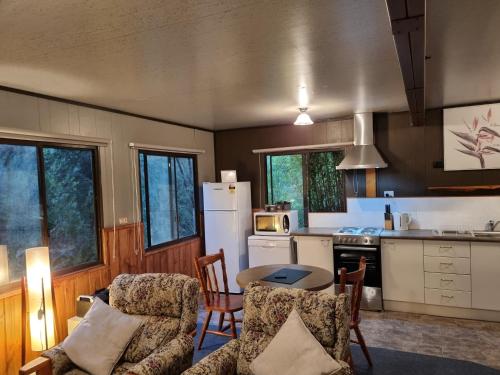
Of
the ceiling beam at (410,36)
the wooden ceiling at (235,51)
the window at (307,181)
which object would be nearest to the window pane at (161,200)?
the wooden ceiling at (235,51)

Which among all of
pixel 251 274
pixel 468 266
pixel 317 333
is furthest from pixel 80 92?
pixel 468 266

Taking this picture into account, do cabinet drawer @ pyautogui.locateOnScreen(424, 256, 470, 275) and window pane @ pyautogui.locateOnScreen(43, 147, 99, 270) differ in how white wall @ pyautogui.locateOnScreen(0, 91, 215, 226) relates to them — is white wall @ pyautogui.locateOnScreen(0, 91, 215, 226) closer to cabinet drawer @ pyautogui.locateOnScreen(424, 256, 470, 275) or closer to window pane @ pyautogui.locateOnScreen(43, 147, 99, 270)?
window pane @ pyautogui.locateOnScreen(43, 147, 99, 270)

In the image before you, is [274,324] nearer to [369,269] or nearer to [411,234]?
[369,269]

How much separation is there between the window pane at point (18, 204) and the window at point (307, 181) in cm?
333

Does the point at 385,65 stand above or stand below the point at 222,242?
above

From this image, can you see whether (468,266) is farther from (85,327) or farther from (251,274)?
(85,327)

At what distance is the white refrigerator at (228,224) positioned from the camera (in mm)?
5316

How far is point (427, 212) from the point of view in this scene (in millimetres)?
4703

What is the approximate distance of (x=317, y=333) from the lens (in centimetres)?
213

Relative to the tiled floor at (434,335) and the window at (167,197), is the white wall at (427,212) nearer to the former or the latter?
the tiled floor at (434,335)

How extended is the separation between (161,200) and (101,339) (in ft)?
9.03

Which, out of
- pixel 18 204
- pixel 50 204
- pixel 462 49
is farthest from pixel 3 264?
pixel 462 49

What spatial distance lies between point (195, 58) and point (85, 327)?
1953 millimetres

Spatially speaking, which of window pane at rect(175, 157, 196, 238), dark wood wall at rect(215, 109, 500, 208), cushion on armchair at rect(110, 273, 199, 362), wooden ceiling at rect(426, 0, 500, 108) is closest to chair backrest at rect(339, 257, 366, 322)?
cushion on armchair at rect(110, 273, 199, 362)
